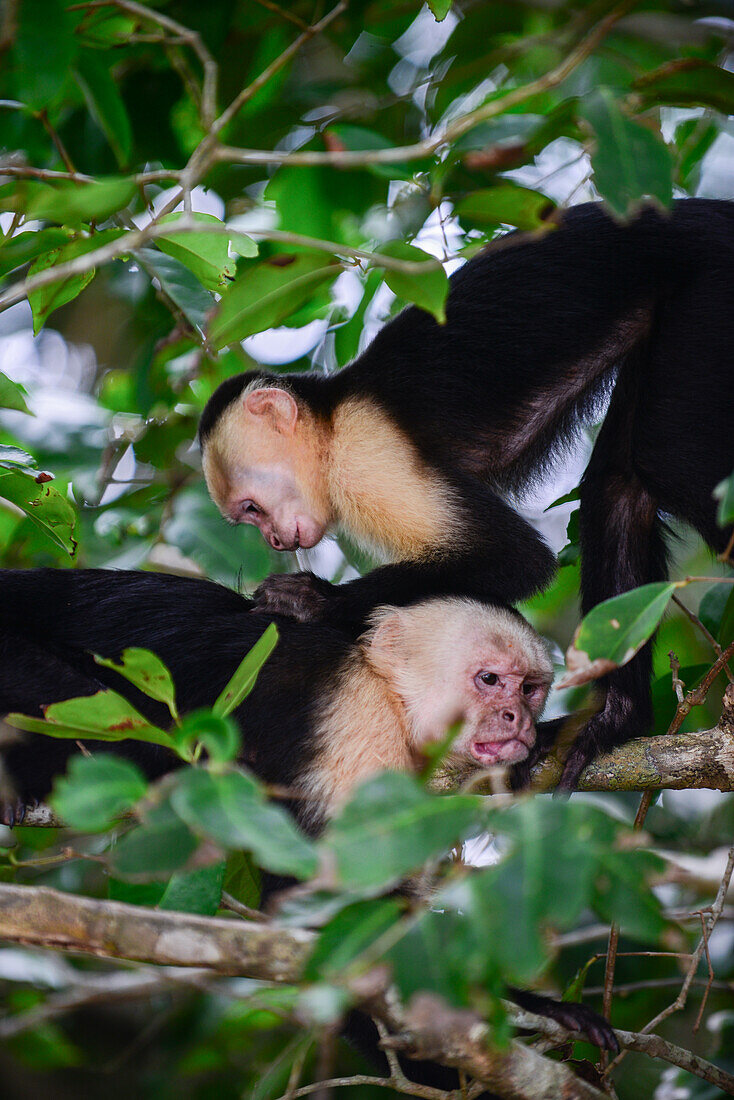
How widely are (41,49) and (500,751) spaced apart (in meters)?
1.71

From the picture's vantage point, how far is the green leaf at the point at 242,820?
2.96 ft

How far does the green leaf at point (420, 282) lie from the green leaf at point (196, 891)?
91 centimetres

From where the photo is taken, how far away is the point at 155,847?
1.04 metres

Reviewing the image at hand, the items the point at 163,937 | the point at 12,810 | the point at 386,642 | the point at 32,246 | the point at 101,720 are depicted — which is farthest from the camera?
the point at 386,642

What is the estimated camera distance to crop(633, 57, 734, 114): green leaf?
1522 mm

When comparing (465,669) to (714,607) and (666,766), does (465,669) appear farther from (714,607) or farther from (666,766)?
(714,607)

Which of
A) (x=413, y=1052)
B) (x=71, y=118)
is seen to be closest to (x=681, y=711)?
(x=413, y=1052)

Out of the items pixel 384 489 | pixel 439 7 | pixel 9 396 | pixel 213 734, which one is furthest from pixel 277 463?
pixel 213 734

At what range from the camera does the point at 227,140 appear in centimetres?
270

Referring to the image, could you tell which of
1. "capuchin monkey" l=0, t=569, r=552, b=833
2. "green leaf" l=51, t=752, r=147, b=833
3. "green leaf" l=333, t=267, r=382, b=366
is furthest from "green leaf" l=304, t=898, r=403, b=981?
"green leaf" l=333, t=267, r=382, b=366

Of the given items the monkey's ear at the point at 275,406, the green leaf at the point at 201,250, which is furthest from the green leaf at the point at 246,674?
the monkey's ear at the point at 275,406

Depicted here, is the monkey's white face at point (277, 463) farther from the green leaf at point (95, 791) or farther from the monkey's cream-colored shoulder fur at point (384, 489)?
the green leaf at point (95, 791)

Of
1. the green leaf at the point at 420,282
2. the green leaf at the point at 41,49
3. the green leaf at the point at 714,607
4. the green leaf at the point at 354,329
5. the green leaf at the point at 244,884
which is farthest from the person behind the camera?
the green leaf at the point at 354,329

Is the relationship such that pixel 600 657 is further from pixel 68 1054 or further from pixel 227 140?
pixel 68 1054
